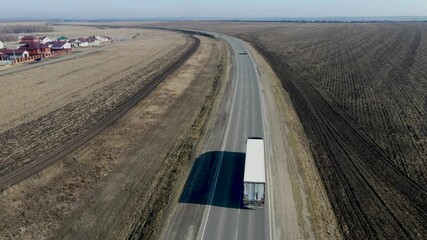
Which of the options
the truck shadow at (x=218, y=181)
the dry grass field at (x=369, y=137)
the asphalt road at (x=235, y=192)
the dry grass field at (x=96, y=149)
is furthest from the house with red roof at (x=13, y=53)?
the truck shadow at (x=218, y=181)

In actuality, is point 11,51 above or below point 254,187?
below

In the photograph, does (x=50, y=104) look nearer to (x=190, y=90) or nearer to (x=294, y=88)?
(x=190, y=90)

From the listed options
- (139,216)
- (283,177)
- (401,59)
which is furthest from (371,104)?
(401,59)

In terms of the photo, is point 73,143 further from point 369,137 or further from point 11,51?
point 11,51

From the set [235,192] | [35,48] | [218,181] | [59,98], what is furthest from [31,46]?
[235,192]

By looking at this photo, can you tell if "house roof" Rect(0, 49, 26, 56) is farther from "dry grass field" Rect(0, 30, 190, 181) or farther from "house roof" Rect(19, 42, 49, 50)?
"dry grass field" Rect(0, 30, 190, 181)

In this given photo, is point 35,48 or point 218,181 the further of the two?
point 35,48
